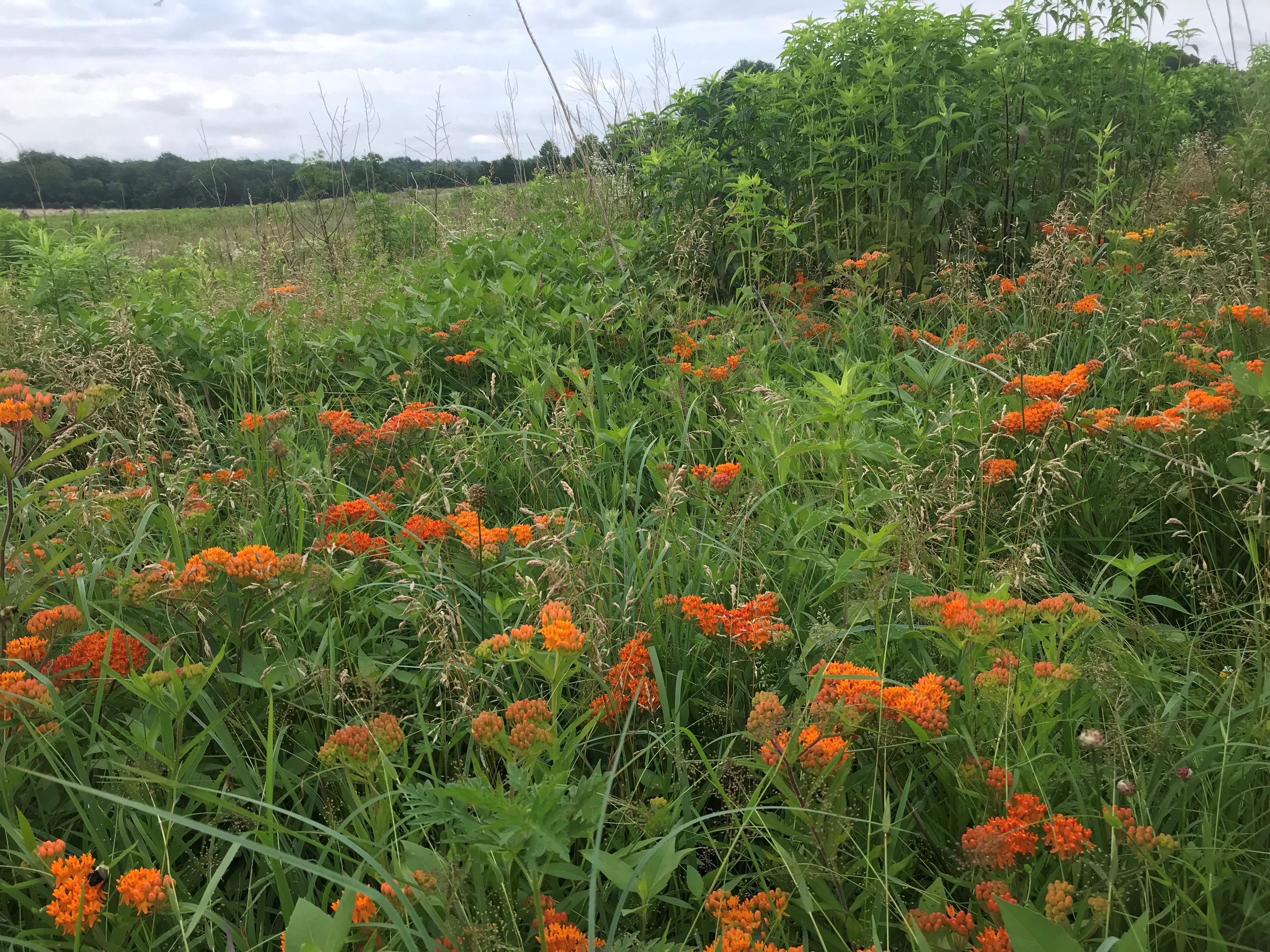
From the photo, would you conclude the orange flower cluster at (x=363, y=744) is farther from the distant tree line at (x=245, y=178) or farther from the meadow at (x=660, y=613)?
the distant tree line at (x=245, y=178)

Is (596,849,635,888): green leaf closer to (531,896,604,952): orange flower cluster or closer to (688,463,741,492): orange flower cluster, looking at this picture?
(531,896,604,952): orange flower cluster

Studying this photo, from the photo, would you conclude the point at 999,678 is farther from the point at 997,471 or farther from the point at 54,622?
the point at 54,622

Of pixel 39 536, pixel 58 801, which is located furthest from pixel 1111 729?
pixel 39 536

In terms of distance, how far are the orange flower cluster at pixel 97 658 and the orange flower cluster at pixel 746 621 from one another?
1.07m

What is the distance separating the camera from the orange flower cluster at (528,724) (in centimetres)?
108

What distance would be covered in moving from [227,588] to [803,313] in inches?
119

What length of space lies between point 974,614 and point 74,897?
1.41 m

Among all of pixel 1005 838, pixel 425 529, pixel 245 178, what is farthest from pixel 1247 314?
pixel 245 178

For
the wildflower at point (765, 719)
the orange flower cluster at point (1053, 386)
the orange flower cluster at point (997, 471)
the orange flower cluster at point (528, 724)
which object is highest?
the orange flower cluster at point (1053, 386)

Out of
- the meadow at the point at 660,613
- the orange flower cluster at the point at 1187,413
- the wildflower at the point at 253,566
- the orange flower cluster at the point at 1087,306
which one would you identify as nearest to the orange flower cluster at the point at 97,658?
the meadow at the point at 660,613

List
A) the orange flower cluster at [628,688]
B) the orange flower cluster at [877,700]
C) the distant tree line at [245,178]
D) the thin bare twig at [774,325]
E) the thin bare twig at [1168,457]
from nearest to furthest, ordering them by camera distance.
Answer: the orange flower cluster at [877,700], the orange flower cluster at [628,688], the thin bare twig at [1168,457], the thin bare twig at [774,325], the distant tree line at [245,178]

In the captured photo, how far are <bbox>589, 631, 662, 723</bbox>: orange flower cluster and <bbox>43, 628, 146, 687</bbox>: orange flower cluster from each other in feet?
2.88

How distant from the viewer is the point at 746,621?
58.4 inches

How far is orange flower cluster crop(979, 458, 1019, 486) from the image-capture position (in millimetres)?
1916
